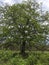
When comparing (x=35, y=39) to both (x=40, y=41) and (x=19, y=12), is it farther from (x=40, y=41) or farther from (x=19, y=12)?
(x=19, y=12)

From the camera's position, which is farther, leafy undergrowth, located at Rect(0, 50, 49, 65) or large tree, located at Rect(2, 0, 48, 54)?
large tree, located at Rect(2, 0, 48, 54)

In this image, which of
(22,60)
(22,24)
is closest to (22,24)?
(22,24)

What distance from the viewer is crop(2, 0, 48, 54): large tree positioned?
36.3 meters

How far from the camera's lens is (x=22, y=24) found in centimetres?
3634

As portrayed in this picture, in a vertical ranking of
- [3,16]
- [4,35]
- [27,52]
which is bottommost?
[27,52]

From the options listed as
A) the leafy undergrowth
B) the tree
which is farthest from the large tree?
the leafy undergrowth

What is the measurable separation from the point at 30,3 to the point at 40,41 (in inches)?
193

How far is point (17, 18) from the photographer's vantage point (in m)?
36.6

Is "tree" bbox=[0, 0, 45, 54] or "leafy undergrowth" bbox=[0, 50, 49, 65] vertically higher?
"tree" bbox=[0, 0, 45, 54]

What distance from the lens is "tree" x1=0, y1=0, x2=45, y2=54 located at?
3634 centimetres

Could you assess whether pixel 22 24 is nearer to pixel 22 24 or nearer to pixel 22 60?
pixel 22 24

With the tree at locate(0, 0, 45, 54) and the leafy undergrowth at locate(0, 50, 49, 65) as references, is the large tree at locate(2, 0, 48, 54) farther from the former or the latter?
the leafy undergrowth at locate(0, 50, 49, 65)

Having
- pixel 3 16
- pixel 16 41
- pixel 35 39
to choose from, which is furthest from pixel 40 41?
pixel 3 16

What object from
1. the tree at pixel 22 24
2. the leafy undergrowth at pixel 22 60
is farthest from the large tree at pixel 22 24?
the leafy undergrowth at pixel 22 60
